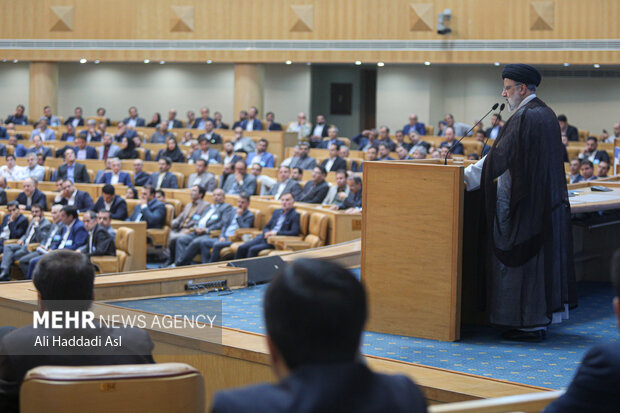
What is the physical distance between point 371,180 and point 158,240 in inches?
255

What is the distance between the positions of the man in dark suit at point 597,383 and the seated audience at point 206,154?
1189 cm

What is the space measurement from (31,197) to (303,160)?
4016 mm

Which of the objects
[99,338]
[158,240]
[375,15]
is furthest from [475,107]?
[99,338]

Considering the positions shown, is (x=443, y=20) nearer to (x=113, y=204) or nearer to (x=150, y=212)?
(x=150, y=212)

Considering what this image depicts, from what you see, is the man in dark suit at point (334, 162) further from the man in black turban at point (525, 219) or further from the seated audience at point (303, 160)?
the man in black turban at point (525, 219)

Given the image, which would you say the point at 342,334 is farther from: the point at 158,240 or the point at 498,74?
the point at 498,74

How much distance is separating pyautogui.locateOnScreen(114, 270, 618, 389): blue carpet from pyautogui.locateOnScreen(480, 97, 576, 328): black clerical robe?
0.54 feet

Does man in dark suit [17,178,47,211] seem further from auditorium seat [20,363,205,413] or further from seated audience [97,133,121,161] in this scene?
auditorium seat [20,363,205,413]

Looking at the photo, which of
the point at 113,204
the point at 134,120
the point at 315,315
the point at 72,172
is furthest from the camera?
the point at 134,120

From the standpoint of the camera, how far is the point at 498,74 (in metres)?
18.6

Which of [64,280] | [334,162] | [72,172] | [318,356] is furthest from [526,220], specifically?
[72,172]

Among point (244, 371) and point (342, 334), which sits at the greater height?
point (342, 334)

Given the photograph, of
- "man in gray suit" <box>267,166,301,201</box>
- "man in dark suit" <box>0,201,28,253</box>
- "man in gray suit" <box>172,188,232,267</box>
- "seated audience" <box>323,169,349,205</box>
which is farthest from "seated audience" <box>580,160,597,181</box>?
"man in dark suit" <box>0,201,28,253</box>

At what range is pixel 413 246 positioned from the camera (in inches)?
167
